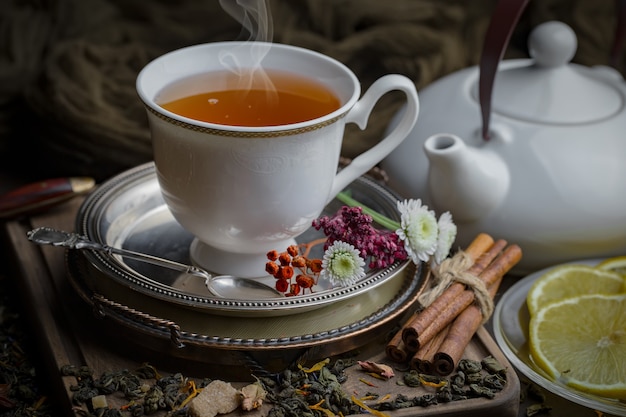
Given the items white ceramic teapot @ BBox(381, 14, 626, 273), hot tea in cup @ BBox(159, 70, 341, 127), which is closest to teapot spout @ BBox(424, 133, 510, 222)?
white ceramic teapot @ BBox(381, 14, 626, 273)

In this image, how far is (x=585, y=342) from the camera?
1269mm

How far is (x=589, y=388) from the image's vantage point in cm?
120

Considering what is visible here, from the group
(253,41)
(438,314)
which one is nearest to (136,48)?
(253,41)

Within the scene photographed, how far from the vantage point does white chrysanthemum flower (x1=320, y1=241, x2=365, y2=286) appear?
1.23m

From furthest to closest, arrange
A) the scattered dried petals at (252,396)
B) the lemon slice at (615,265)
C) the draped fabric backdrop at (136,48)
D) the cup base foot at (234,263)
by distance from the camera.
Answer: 1. the draped fabric backdrop at (136,48)
2. the lemon slice at (615,265)
3. the cup base foot at (234,263)
4. the scattered dried petals at (252,396)

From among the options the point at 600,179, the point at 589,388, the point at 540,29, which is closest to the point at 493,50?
the point at 540,29

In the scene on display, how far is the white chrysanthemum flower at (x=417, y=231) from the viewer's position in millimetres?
1282

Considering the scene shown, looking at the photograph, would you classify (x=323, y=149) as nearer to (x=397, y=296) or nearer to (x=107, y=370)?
(x=397, y=296)

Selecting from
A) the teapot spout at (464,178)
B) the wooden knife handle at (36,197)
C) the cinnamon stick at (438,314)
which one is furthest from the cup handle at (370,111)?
the wooden knife handle at (36,197)

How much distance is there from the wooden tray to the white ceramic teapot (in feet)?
0.97

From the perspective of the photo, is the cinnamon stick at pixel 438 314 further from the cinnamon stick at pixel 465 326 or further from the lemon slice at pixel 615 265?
the lemon slice at pixel 615 265

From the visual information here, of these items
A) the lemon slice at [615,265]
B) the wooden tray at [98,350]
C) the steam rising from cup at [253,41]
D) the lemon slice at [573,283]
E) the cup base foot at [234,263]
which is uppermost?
the steam rising from cup at [253,41]

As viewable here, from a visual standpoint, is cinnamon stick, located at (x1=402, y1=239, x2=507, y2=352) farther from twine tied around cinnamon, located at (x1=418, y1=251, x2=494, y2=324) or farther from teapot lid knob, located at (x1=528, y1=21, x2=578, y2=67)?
teapot lid knob, located at (x1=528, y1=21, x2=578, y2=67)

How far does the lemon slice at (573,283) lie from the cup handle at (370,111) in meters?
→ 0.33
